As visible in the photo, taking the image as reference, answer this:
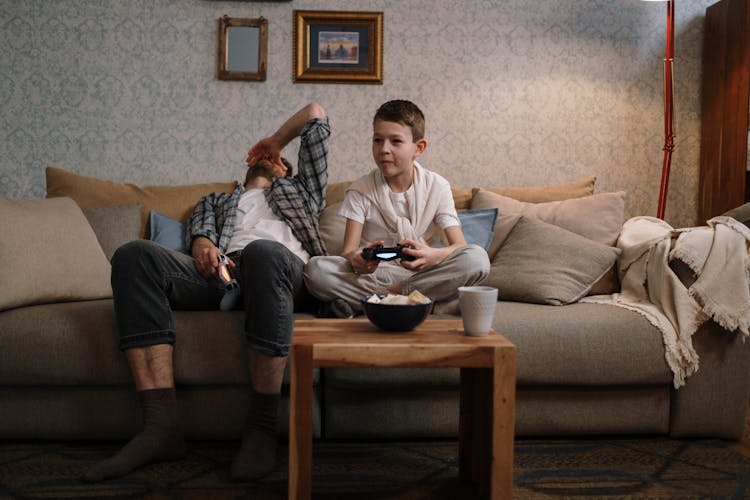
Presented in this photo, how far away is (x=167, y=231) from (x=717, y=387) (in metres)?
1.81

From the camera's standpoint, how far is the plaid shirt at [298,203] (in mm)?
2088

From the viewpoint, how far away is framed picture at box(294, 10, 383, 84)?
272cm

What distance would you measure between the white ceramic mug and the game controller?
0.71 m

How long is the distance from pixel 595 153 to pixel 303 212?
1.45 meters

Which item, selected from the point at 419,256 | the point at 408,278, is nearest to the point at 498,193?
the point at 408,278

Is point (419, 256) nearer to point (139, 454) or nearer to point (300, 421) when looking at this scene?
point (300, 421)

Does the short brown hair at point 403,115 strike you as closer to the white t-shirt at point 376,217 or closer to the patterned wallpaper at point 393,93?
the white t-shirt at point 376,217

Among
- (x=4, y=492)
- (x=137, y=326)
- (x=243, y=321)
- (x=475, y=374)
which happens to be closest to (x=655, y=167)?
(x=475, y=374)

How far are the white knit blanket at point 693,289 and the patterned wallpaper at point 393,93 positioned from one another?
992 mm

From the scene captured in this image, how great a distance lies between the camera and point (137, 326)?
158 centimetres

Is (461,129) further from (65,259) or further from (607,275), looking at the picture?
(65,259)

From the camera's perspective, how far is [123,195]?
2.40m

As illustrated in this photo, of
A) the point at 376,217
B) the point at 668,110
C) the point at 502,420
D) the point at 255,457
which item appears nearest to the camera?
the point at 502,420

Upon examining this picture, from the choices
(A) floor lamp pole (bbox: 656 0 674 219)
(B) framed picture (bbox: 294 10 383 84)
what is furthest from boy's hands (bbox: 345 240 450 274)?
(A) floor lamp pole (bbox: 656 0 674 219)
